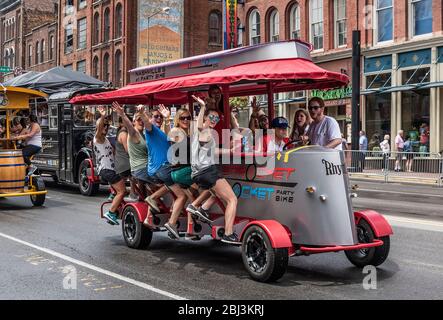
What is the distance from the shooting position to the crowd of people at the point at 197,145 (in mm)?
6879

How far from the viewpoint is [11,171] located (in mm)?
12414

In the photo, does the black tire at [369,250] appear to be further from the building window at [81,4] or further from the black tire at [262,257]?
the building window at [81,4]

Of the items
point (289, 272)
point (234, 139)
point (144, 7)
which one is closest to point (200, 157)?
point (234, 139)

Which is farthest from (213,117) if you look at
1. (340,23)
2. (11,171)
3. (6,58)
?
(6,58)

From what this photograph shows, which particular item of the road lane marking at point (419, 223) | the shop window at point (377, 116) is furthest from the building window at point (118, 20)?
the road lane marking at point (419, 223)

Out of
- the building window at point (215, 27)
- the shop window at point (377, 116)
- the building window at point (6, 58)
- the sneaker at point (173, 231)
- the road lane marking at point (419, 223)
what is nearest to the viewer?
the sneaker at point (173, 231)

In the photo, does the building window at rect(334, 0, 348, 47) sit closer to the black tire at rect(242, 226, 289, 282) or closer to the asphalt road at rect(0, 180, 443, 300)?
the asphalt road at rect(0, 180, 443, 300)

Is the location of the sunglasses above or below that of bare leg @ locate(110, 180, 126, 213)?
above

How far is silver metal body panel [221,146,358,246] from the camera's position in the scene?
6.25 meters

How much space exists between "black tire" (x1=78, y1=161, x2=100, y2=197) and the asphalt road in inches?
176

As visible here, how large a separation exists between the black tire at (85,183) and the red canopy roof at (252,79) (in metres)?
6.59

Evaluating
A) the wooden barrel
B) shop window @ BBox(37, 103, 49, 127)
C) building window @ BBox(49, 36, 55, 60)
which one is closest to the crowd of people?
the wooden barrel

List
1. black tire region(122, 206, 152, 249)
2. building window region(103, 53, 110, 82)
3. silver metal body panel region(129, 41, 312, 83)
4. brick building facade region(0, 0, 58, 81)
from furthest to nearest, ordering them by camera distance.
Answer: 1. brick building facade region(0, 0, 58, 81)
2. building window region(103, 53, 110, 82)
3. black tire region(122, 206, 152, 249)
4. silver metal body panel region(129, 41, 312, 83)
